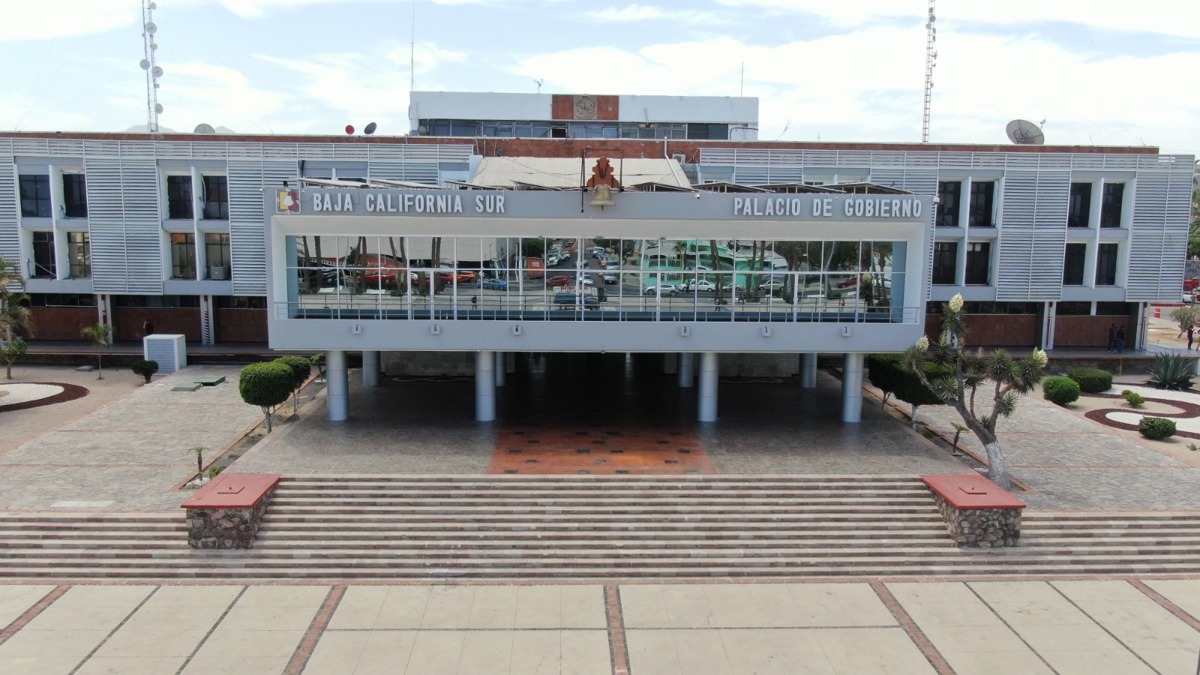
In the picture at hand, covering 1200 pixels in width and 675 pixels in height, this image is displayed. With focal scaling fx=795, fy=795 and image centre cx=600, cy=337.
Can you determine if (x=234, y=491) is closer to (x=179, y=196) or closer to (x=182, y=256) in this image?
(x=182, y=256)

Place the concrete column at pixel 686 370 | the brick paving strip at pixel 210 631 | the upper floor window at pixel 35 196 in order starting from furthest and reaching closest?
the upper floor window at pixel 35 196 < the concrete column at pixel 686 370 < the brick paving strip at pixel 210 631

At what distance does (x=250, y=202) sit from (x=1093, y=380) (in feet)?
124

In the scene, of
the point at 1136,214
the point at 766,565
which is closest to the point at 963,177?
the point at 1136,214

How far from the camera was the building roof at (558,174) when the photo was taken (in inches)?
986

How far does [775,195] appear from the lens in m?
23.6

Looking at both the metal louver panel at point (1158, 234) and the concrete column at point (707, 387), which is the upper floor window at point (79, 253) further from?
the metal louver panel at point (1158, 234)

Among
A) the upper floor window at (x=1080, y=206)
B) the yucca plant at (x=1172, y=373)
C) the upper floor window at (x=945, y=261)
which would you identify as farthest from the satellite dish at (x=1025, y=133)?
the yucca plant at (x=1172, y=373)

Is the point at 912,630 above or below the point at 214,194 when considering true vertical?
below

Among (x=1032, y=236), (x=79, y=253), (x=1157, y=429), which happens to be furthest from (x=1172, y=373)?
(x=79, y=253)

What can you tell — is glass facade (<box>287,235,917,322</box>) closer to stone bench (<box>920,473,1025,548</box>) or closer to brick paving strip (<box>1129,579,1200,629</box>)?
stone bench (<box>920,473,1025,548</box>)

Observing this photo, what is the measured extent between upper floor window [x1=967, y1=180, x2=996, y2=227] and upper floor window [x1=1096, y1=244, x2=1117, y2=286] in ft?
19.4

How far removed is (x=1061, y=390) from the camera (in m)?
30.2

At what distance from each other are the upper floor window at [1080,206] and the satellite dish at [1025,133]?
293 cm

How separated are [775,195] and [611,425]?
873 centimetres
